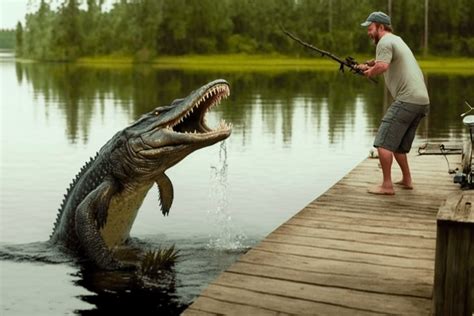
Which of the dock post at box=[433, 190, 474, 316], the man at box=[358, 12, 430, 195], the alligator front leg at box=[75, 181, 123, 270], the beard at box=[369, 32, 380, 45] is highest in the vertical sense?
the beard at box=[369, 32, 380, 45]

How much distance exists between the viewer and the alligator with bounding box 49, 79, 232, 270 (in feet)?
26.3

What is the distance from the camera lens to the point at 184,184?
14281 mm

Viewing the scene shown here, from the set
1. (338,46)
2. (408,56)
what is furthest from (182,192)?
(338,46)

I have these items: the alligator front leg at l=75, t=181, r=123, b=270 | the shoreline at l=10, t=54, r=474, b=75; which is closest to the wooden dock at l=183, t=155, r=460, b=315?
the alligator front leg at l=75, t=181, r=123, b=270

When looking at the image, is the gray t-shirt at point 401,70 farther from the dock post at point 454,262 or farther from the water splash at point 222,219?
the dock post at point 454,262

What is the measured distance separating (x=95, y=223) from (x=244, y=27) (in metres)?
97.7

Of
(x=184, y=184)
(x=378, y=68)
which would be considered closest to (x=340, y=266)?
(x=378, y=68)

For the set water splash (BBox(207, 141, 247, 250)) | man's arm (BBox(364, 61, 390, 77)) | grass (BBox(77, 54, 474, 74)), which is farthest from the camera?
grass (BBox(77, 54, 474, 74))

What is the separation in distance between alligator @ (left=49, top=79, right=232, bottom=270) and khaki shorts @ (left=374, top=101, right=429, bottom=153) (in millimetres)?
1949

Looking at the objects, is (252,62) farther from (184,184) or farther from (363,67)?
(363,67)

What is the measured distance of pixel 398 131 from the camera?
896cm

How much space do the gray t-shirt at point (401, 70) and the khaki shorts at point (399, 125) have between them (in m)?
0.08

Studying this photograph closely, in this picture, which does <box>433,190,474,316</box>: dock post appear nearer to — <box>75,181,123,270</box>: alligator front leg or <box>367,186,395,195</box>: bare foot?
<box>75,181,123,270</box>: alligator front leg

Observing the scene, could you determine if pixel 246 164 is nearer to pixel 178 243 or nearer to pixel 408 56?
pixel 178 243
